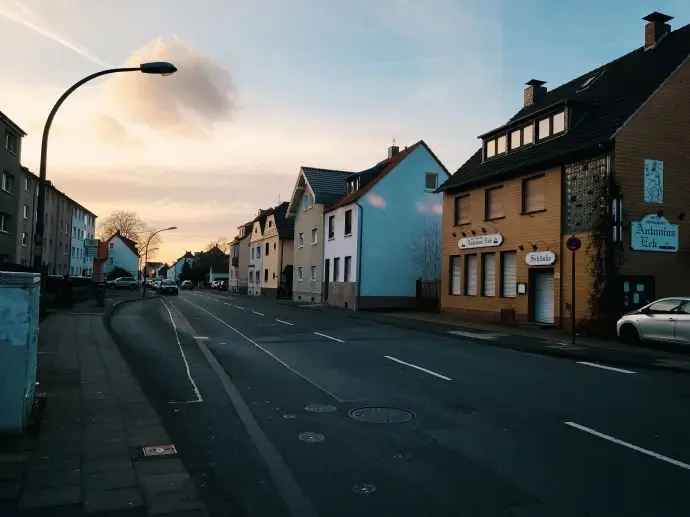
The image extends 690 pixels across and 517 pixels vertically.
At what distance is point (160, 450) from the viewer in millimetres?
5676

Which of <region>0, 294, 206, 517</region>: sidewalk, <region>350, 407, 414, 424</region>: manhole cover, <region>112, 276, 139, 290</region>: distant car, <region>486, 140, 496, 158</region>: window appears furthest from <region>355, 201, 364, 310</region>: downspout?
<region>112, 276, 139, 290</region>: distant car

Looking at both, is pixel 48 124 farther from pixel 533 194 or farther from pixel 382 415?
pixel 533 194

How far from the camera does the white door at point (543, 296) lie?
2153cm

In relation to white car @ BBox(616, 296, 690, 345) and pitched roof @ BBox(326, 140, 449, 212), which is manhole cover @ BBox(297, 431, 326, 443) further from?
pitched roof @ BBox(326, 140, 449, 212)

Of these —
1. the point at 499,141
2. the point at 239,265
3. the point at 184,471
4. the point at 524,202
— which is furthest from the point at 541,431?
the point at 239,265

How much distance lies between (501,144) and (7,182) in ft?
105

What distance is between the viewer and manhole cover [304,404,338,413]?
7742mm

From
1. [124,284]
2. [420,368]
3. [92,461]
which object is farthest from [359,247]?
[124,284]

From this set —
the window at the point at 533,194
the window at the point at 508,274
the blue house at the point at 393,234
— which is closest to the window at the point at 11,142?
the blue house at the point at 393,234

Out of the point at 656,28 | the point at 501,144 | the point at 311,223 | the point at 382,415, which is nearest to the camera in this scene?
the point at 382,415

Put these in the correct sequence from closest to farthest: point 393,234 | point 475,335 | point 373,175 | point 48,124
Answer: point 48,124 → point 475,335 → point 393,234 → point 373,175

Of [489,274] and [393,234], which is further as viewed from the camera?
[393,234]

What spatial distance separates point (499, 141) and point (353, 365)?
18.0 m

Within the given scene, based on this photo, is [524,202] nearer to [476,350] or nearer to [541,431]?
[476,350]
